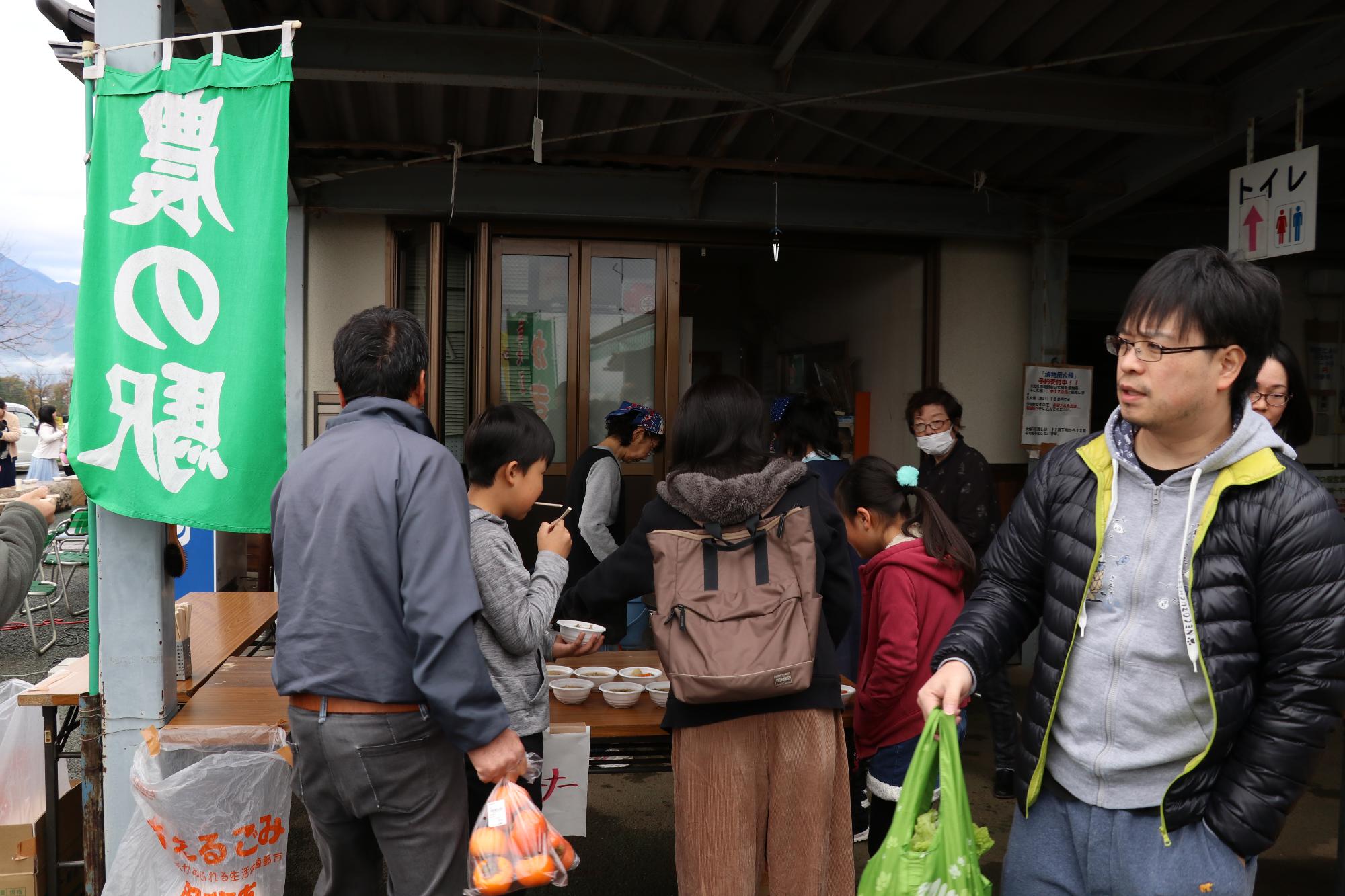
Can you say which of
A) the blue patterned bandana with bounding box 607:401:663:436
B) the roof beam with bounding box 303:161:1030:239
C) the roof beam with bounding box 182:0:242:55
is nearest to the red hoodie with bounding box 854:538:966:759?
the blue patterned bandana with bounding box 607:401:663:436

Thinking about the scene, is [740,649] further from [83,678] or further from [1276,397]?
[83,678]

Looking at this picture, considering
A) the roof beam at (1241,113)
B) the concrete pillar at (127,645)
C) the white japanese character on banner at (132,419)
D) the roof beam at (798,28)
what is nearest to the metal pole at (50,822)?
the concrete pillar at (127,645)

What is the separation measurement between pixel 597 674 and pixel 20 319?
84.8ft

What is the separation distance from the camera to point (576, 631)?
2.98 m

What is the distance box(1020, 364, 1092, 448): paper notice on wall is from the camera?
22.3 ft

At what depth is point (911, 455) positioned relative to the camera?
742cm

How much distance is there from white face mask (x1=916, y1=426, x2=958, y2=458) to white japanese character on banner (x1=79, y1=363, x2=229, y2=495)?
11.8ft

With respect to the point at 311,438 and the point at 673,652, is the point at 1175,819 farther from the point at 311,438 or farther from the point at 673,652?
the point at 311,438

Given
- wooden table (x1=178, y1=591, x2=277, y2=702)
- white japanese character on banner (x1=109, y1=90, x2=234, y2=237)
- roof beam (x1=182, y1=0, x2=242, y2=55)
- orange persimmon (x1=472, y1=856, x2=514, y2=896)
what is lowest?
orange persimmon (x1=472, y1=856, x2=514, y2=896)

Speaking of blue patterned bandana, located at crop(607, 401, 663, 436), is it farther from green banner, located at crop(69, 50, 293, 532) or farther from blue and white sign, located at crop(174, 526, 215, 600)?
blue and white sign, located at crop(174, 526, 215, 600)

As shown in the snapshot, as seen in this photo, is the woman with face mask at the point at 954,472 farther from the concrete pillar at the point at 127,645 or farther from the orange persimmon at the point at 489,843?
the concrete pillar at the point at 127,645

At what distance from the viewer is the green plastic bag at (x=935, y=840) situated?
1.71 meters

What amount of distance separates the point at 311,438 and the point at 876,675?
473 cm

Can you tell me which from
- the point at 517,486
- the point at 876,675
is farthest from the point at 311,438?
the point at 876,675
